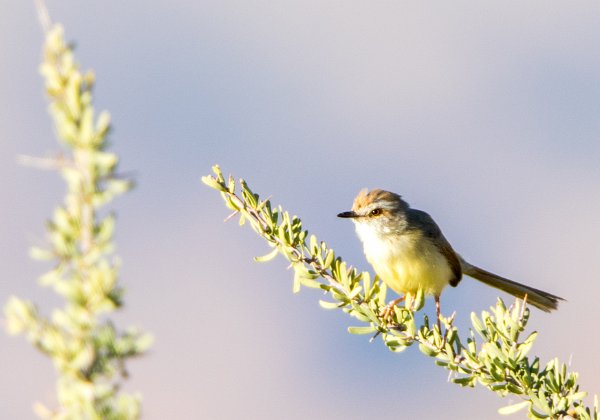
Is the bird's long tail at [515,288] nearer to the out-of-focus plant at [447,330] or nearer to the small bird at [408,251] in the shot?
the small bird at [408,251]

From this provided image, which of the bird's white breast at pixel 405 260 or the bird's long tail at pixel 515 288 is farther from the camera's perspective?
the bird's white breast at pixel 405 260

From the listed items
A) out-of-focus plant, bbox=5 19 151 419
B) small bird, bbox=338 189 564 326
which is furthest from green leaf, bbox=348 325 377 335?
small bird, bbox=338 189 564 326

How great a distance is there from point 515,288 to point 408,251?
1299mm

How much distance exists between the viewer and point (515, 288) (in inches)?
313

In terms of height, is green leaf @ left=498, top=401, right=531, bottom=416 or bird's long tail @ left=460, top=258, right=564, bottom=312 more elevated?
bird's long tail @ left=460, top=258, right=564, bottom=312

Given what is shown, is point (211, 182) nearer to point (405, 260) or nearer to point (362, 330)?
point (362, 330)

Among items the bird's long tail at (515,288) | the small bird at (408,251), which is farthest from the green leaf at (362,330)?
the small bird at (408,251)

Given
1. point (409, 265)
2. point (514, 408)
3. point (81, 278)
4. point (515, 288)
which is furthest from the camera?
point (515, 288)

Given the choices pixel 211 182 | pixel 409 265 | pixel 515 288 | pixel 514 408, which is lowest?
pixel 514 408

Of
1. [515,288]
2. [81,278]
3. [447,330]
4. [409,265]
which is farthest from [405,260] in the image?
[81,278]

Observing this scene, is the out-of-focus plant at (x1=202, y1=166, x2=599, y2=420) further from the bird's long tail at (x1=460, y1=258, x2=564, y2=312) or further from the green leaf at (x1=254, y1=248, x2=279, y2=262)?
the bird's long tail at (x1=460, y1=258, x2=564, y2=312)

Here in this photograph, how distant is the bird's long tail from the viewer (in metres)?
7.16

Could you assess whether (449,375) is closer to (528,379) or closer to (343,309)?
(528,379)

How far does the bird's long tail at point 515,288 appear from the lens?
282 inches
